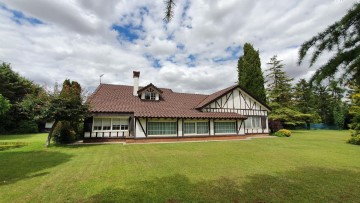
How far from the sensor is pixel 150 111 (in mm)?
20016

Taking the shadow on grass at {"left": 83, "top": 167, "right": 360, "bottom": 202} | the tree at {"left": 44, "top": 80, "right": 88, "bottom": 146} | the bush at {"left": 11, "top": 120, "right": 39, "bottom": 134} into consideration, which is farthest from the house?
the bush at {"left": 11, "top": 120, "right": 39, "bottom": 134}

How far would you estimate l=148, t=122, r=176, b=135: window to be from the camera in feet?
64.1

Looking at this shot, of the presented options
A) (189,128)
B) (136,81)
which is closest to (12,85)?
(136,81)

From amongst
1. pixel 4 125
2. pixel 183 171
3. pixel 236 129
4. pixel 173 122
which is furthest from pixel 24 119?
pixel 183 171

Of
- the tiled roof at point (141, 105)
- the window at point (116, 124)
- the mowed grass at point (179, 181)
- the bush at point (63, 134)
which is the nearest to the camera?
the mowed grass at point (179, 181)

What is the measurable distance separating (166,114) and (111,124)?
18.0ft

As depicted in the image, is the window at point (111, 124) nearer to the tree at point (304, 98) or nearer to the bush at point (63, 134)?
the bush at point (63, 134)

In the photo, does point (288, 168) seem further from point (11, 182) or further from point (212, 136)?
point (212, 136)

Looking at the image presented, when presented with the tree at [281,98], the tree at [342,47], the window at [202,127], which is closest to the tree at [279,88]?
the tree at [281,98]

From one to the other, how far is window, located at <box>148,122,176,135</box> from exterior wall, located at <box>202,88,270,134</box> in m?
→ 5.09

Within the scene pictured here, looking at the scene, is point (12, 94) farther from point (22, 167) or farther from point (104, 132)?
point (22, 167)

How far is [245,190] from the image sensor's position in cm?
588

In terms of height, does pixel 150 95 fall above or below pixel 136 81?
below

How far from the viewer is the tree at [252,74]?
30.8 meters
